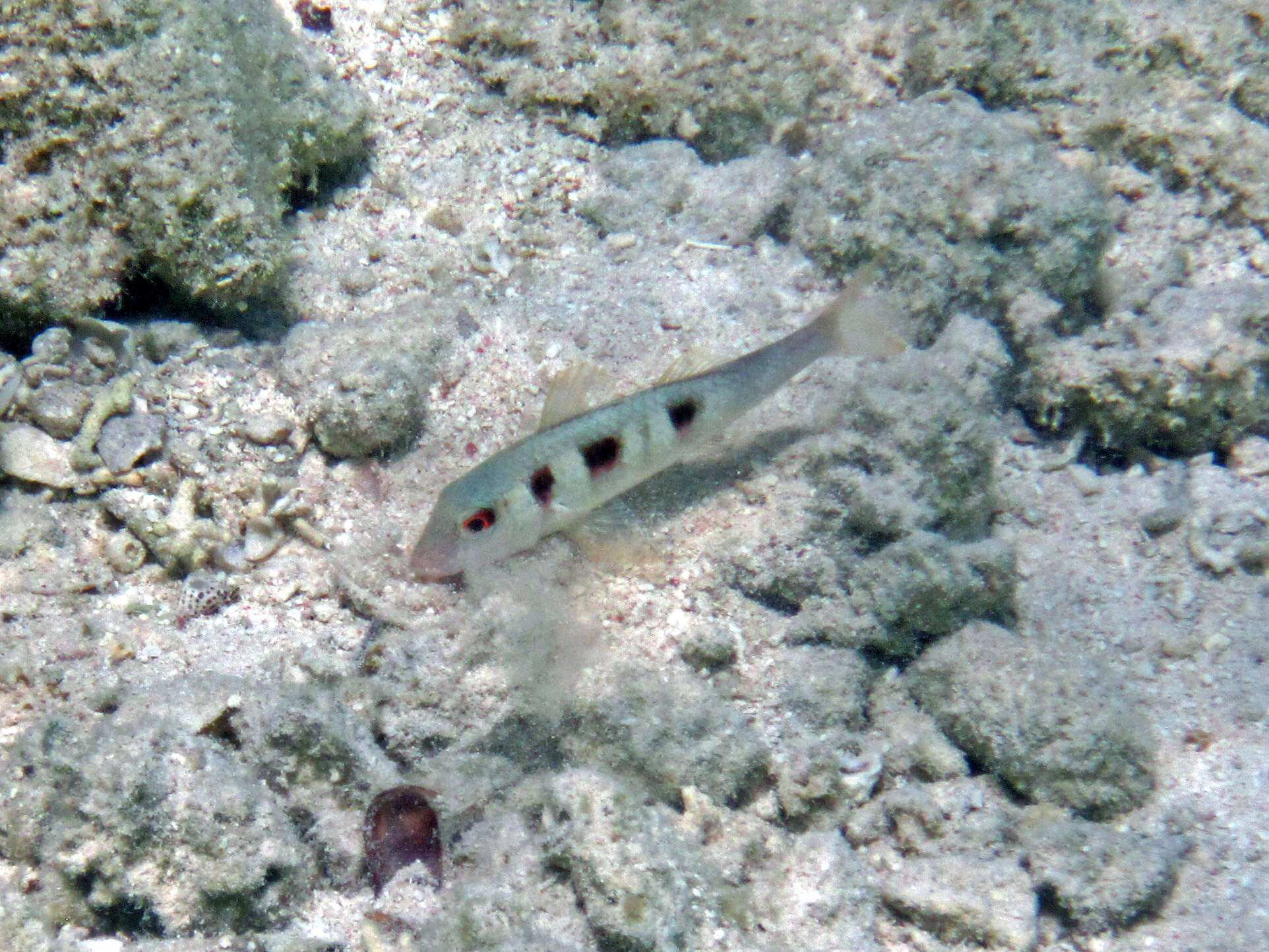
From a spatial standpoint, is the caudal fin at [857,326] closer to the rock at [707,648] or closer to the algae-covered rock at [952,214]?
the algae-covered rock at [952,214]

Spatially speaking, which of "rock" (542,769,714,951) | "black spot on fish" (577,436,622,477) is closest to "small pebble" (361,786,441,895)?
"rock" (542,769,714,951)

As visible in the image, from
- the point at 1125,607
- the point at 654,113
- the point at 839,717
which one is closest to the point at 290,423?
the point at 839,717

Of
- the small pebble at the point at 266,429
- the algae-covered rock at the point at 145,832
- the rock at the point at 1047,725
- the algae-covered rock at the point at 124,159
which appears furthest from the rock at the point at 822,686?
the algae-covered rock at the point at 124,159

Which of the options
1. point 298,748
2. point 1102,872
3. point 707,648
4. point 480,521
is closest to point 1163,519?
point 1102,872

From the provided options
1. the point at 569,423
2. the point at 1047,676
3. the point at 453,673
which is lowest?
the point at 1047,676

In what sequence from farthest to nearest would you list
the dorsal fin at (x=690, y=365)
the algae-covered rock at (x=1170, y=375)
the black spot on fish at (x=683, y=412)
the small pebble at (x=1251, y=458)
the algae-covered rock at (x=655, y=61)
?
the algae-covered rock at (x=655, y=61)
the small pebble at (x=1251, y=458)
the algae-covered rock at (x=1170, y=375)
the dorsal fin at (x=690, y=365)
the black spot on fish at (x=683, y=412)

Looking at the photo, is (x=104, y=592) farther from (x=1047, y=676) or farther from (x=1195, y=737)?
(x=1195, y=737)
